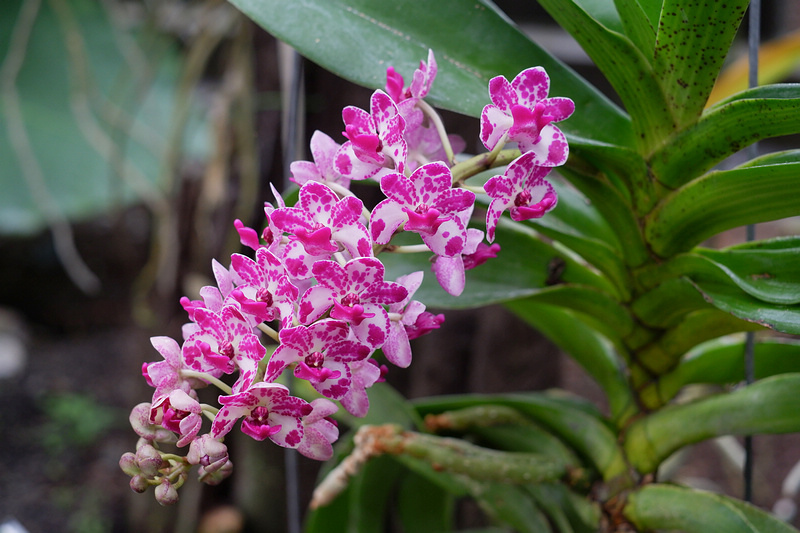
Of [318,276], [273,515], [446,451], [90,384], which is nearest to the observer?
[318,276]

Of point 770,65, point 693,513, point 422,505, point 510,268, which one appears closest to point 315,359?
point 510,268

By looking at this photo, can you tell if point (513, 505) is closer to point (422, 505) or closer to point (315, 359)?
point (422, 505)

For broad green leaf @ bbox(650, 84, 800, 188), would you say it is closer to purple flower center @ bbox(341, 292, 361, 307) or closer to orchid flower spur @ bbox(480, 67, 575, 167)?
orchid flower spur @ bbox(480, 67, 575, 167)

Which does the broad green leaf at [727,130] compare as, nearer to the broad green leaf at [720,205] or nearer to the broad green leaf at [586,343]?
the broad green leaf at [720,205]

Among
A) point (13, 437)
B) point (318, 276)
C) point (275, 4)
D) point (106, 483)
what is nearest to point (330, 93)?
point (275, 4)

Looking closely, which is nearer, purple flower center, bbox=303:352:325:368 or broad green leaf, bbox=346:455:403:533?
purple flower center, bbox=303:352:325:368

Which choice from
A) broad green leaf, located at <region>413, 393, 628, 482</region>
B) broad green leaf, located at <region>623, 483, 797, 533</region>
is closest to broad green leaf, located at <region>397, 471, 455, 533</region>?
broad green leaf, located at <region>413, 393, 628, 482</region>

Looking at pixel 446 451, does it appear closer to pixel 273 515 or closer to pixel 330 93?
pixel 330 93
